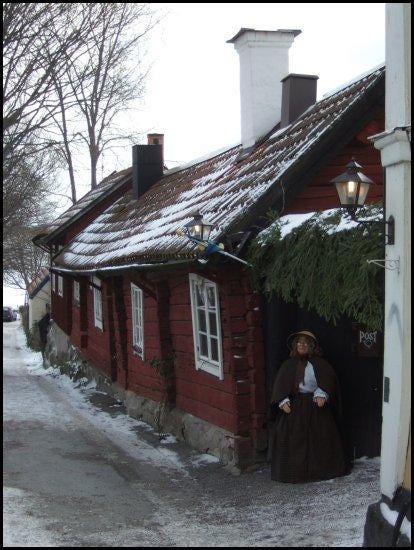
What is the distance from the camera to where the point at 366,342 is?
313 inches

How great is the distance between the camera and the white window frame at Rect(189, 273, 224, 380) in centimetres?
915

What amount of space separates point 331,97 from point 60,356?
14646mm

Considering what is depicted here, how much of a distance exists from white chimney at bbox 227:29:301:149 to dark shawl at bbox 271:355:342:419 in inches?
205

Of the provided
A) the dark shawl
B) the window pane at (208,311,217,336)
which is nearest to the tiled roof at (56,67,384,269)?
the window pane at (208,311,217,336)

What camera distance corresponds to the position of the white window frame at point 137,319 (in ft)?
41.9

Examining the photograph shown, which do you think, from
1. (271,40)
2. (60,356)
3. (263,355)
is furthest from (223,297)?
(60,356)

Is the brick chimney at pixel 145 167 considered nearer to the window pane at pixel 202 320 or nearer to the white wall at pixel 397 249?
the window pane at pixel 202 320

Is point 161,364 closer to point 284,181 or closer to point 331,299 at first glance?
point 284,181

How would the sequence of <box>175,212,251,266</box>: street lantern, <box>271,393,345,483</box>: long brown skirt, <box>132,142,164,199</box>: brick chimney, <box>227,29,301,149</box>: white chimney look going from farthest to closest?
<box>132,142,164,199</box>: brick chimney < <box>227,29,301,149</box>: white chimney < <box>175,212,251,266</box>: street lantern < <box>271,393,345,483</box>: long brown skirt

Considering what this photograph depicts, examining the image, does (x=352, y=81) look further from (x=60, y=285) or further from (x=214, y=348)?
(x=60, y=285)

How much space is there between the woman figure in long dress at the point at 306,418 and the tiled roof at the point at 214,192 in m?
1.63

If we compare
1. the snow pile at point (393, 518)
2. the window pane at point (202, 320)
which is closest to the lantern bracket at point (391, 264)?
the snow pile at point (393, 518)

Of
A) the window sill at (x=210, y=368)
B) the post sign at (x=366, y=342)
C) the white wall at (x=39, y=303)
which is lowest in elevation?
the white wall at (x=39, y=303)

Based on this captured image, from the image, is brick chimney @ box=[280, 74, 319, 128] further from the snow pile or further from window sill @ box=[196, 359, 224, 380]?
the snow pile
